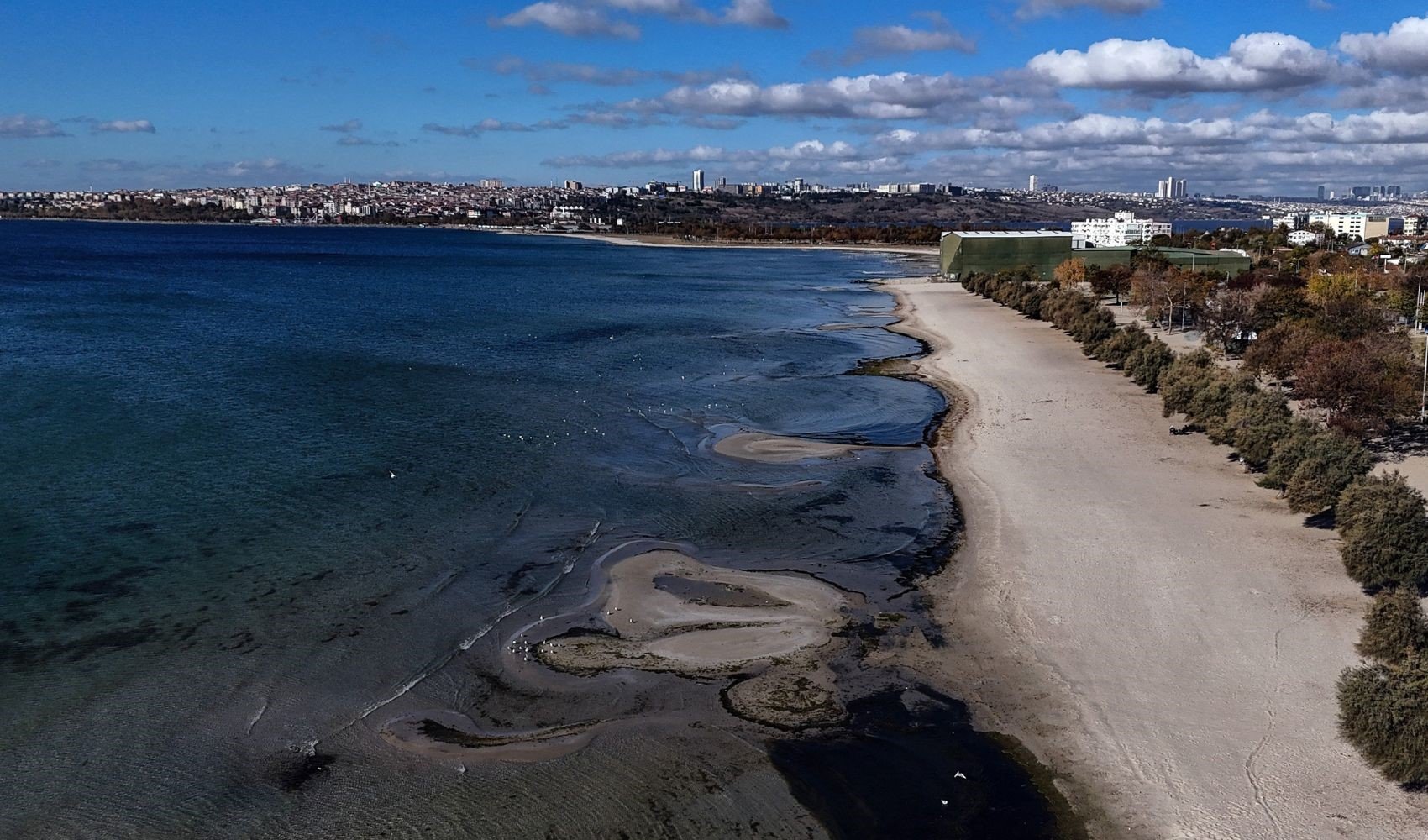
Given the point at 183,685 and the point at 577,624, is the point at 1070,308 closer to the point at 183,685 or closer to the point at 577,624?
the point at 577,624

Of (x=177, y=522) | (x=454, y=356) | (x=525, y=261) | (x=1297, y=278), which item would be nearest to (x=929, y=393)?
(x=454, y=356)

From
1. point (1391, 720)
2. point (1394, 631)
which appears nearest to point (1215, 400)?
point (1394, 631)

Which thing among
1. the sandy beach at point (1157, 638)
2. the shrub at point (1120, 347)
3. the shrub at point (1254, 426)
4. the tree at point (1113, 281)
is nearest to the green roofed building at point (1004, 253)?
the tree at point (1113, 281)

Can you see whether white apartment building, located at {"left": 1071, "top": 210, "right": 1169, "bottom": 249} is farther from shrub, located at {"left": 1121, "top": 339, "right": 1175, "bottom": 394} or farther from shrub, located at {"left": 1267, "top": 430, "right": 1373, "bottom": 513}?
shrub, located at {"left": 1267, "top": 430, "right": 1373, "bottom": 513}

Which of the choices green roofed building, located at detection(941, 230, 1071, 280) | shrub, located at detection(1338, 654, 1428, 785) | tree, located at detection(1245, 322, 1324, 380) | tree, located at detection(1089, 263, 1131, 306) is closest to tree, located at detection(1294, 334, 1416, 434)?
tree, located at detection(1245, 322, 1324, 380)

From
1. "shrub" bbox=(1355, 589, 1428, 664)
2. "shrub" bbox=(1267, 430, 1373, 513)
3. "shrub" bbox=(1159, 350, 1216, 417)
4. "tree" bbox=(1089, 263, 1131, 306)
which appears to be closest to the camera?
"shrub" bbox=(1355, 589, 1428, 664)

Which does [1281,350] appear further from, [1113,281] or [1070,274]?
[1070,274]
